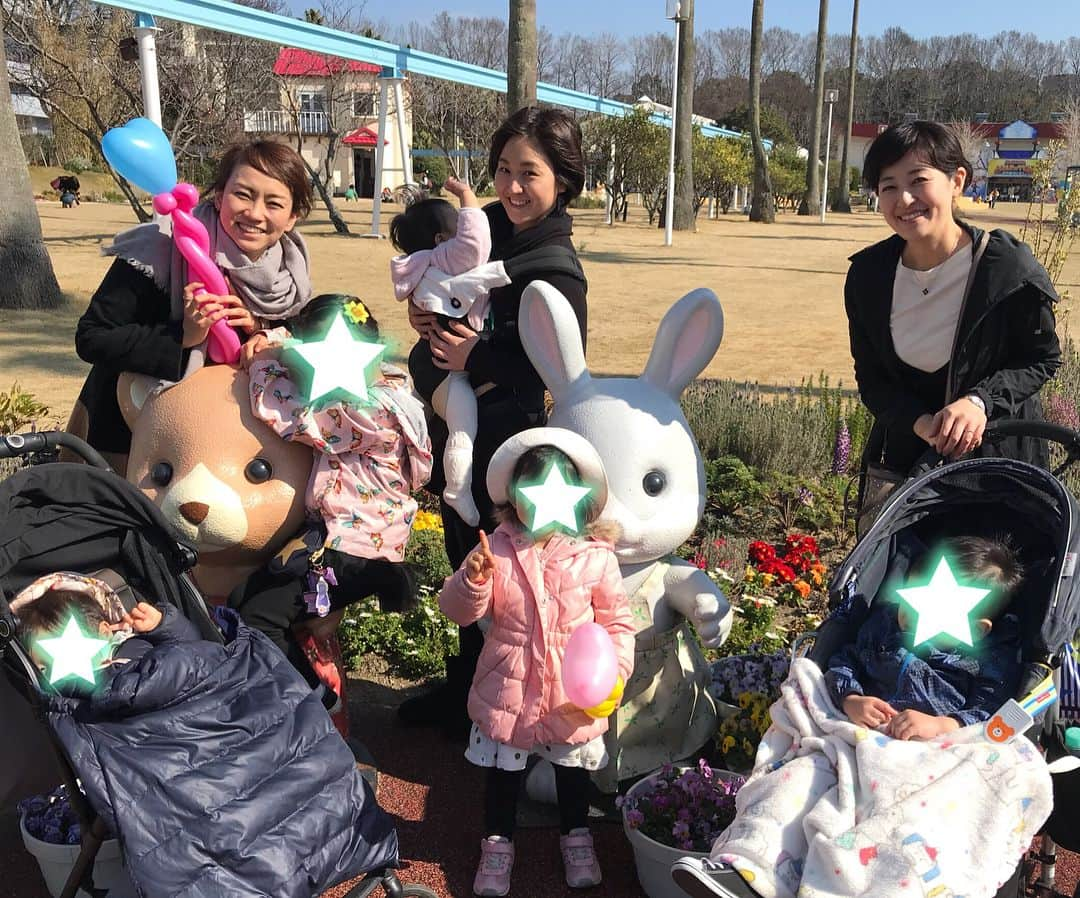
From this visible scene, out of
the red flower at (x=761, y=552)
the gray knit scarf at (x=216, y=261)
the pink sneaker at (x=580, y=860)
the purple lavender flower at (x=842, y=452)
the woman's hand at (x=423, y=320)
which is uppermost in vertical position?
the gray knit scarf at (x=216, y=261)

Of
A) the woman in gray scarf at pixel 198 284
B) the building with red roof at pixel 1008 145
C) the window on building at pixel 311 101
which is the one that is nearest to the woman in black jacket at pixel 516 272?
the woman in gray scarf at pixel 198 284

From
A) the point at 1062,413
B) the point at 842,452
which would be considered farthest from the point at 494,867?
the point at 1062,413

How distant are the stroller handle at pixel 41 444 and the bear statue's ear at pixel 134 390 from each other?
43 centimetres

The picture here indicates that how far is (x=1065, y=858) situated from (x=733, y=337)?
958 centimetres

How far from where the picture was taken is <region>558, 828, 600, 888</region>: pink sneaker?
3018 millimetres

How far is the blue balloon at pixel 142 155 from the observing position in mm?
3094

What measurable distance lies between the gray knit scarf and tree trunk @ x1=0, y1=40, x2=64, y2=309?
9474mm

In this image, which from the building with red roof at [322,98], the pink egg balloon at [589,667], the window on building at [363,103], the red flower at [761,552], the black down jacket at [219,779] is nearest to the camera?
the black down jacket at [219,779]

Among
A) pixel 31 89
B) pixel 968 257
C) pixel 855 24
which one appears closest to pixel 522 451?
pixel 968 257

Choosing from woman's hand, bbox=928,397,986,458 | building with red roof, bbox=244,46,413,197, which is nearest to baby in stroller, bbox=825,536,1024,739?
woman's hand, bbox=928,397,986,458

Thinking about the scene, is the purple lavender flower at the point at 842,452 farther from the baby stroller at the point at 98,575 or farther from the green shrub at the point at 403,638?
the baby stroller at the point at 98,575

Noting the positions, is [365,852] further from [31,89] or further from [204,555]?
[31,89]

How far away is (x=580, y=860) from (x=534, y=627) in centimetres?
73

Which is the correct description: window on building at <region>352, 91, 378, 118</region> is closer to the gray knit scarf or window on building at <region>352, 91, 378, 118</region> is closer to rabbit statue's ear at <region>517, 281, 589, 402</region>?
the gray knit scarf
